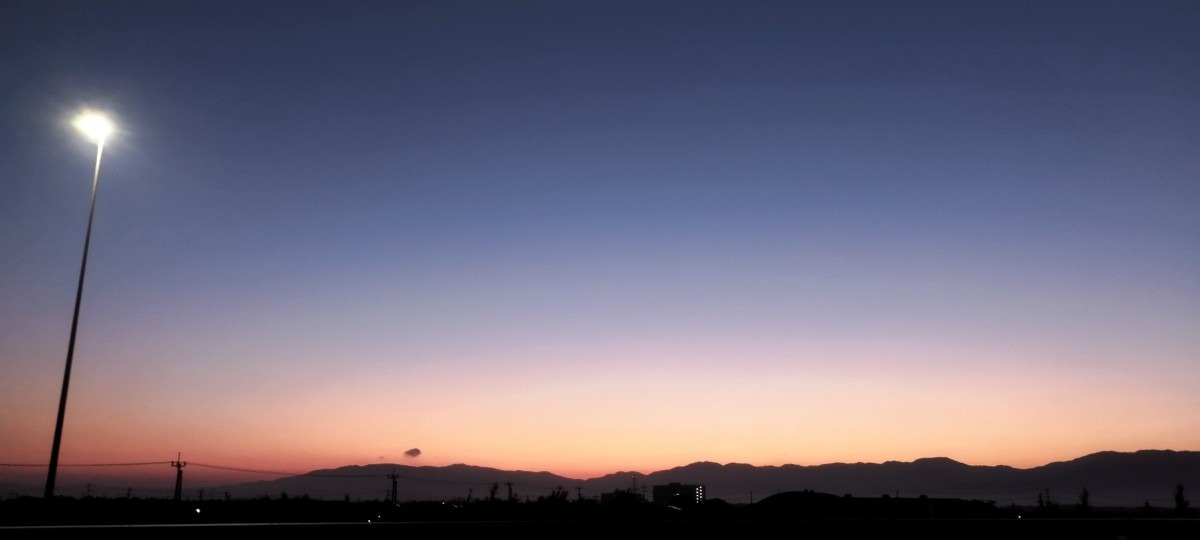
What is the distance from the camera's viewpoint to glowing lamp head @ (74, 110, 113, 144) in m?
26.3

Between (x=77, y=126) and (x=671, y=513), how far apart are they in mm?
24009

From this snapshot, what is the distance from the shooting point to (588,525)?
16891 mm

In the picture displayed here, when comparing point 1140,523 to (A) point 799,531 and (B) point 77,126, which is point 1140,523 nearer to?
(A) point 799,531

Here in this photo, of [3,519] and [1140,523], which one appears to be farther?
[3,519]

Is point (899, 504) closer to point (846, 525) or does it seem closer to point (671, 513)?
point (671, 513)

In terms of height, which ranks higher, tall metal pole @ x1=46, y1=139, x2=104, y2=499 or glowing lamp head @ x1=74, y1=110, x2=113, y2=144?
glowing lamp head @ x1=74, y1=110, x2=113, y2=144

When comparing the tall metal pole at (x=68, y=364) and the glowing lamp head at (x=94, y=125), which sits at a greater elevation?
the glowing lamp head at (x=94, y=125)

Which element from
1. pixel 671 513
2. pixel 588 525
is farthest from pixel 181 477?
pixel 588 525

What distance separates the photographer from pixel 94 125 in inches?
1045

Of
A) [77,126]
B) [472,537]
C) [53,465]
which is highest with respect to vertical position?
[77,126]

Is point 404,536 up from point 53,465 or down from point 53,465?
down

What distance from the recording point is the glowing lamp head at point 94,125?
2634cm

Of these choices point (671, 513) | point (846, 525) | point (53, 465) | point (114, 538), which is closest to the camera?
point (114, 538)

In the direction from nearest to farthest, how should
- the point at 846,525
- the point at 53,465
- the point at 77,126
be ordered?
the point at 846,525 → the point at 53,465 → the point at 77,126
